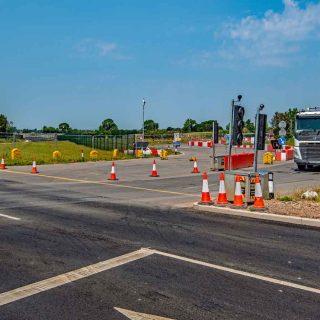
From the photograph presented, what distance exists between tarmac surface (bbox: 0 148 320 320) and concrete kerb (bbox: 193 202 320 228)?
35 cm

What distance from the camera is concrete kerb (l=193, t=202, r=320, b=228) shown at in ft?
32.8

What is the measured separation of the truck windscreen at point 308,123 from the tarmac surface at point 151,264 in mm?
14639

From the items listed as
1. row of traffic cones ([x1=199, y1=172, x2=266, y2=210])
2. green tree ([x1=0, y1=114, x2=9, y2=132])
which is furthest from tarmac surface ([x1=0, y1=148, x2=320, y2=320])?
green tree ([x1=0, y1=114, x2=9, y2=132])

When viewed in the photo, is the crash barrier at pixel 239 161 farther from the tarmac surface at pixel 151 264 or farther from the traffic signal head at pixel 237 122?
the tarmac surface at pixel 151 264

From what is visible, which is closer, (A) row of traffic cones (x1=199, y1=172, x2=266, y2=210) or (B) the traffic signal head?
(A) row of traffic cones (x1=199, y1=172, x2=266, y2=210)

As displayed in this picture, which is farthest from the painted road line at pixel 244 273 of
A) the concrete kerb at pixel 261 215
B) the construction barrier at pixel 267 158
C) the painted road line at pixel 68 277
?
the construction barrier at pixel 267 158

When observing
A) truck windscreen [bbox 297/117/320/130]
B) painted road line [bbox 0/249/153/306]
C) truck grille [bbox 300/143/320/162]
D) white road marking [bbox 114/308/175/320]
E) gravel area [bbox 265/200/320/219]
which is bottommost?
white road marking [bbox 114/308/175/320]

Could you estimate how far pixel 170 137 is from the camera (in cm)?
8081

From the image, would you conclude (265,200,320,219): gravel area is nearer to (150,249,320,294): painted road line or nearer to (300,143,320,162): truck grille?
(150,249,320,294): painted road line

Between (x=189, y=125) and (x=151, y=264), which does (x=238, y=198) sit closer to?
(x=151, y=264)

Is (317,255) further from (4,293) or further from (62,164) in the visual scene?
(62,164)

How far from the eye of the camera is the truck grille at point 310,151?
81.3 feet

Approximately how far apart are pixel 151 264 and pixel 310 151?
20340 millimetres

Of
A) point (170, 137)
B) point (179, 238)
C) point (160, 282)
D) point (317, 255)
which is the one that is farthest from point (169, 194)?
point (170, 137)
